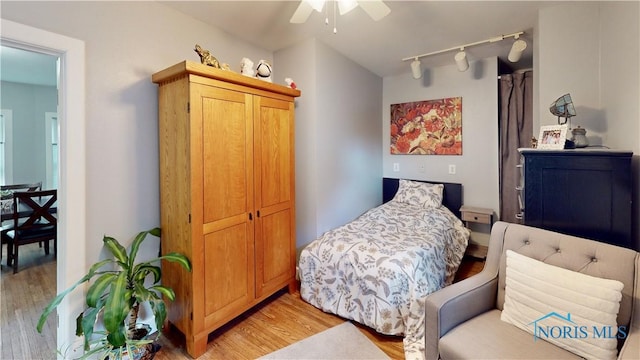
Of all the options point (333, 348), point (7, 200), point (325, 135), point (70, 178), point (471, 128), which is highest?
point (471, 128)

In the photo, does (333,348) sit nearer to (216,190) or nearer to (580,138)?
(216,190)

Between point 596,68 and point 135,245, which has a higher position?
point 596,68

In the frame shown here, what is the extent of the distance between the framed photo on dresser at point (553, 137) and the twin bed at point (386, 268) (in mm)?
1086

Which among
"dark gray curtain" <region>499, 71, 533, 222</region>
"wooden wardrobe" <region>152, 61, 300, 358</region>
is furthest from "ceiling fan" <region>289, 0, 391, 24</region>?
"dark gray curtain" <region>499, 71, 533, 222</region>

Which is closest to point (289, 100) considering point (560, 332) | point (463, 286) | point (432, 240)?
point (432, 240)

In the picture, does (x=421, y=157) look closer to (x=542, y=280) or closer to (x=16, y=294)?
(x=542, y=280)

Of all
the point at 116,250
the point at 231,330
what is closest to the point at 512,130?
the point at 231,330

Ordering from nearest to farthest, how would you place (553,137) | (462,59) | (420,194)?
1. (553,137)
2. (462,59)
3. (420,194)

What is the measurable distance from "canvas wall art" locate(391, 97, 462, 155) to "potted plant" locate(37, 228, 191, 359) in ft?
10.3

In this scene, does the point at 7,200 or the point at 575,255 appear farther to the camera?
the point at 7,200

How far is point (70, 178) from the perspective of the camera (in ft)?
5.48

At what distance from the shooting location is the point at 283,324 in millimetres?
2152

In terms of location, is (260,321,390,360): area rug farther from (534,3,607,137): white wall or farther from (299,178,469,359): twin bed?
(534,3,607,137): white wall

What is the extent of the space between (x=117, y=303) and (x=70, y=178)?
31.3 inches
